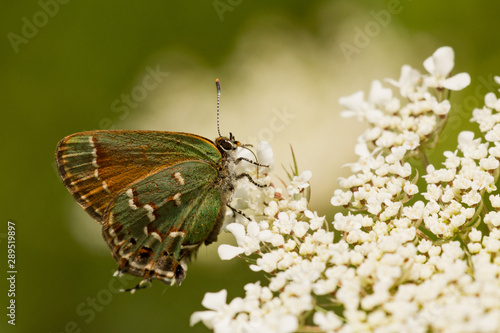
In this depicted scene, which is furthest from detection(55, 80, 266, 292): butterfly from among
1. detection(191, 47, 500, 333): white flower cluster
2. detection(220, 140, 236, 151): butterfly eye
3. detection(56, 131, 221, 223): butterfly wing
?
detection(191, 47, 500, 333): white flower cluster

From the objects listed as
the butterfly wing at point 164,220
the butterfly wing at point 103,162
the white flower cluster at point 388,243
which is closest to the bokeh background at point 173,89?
the white flower cluster at point 388,243

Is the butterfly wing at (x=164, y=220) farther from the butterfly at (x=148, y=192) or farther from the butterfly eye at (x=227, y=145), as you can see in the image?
the butterfly eye at (x=227, y=145)

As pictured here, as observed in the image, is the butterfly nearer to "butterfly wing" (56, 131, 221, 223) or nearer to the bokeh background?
"butterfly wing" (56, 131, 221, 223)

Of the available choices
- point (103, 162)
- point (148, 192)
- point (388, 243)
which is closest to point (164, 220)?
point (148, 192)

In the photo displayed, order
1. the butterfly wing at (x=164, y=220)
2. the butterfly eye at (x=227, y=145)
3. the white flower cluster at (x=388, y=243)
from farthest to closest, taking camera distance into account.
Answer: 1. the butterfly eye at (x=227, y=145)
2. the butterfly wing at (x=164, y=220)
3. the white flower cluster at (x=388, y=243)

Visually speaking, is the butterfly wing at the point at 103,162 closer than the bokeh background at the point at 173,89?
Yes

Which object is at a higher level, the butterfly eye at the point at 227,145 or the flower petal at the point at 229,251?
the butterfly eye at the point at 227,145
